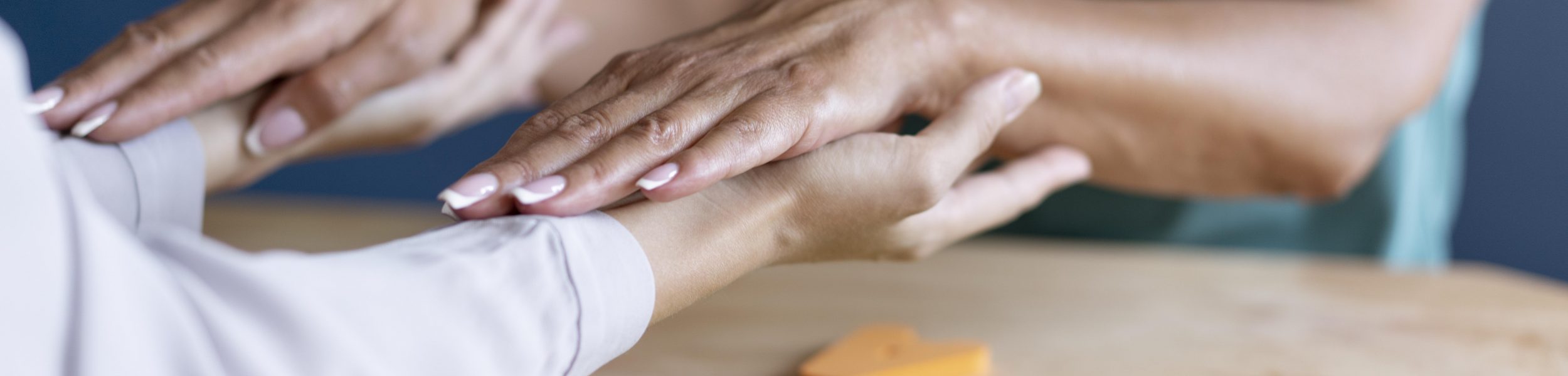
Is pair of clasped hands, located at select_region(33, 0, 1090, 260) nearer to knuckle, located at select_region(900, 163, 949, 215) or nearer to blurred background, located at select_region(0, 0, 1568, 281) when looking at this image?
knuckle, located at select_region(900, 163, 949, 215)

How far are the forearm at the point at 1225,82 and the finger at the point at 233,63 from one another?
410mm

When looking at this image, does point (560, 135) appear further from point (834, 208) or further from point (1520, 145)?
point (1520, 145)

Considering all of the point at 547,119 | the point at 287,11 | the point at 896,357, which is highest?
the point at 287,11

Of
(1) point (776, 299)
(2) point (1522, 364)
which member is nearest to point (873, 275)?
(1) point (776, 299)

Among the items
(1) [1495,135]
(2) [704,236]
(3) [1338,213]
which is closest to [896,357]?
(2) [704,236]

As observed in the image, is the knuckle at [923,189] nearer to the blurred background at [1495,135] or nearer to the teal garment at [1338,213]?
the teal garment at [1338,213]

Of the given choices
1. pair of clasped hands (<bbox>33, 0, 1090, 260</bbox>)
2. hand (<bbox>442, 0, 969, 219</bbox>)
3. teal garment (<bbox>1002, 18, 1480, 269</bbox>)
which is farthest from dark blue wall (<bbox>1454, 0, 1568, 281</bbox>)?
hand (<bbox>442, 0, 969, 219</bbox>)

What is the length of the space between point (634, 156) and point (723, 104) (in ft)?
0.22

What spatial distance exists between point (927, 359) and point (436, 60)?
0.43 m

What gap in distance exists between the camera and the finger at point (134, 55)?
0.60 m

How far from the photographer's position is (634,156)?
463 mm

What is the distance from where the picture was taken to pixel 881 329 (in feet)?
2.31

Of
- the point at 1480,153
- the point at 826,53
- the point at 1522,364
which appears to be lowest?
the point at 1522,364

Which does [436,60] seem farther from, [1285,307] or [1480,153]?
[1480,153]
